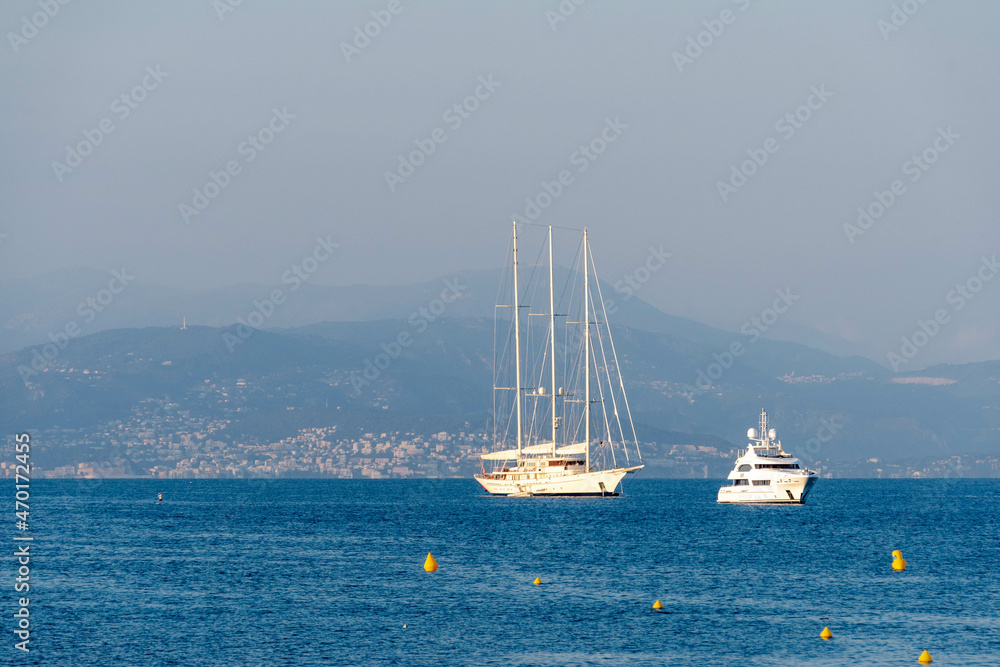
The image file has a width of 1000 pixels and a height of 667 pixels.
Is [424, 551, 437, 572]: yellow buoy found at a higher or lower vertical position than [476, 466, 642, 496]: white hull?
lower

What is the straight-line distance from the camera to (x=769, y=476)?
140m

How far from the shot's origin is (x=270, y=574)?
73250 millimetres

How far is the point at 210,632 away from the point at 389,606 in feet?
33.1

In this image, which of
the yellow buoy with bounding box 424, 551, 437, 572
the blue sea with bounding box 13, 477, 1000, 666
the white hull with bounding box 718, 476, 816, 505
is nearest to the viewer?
the blue sea with bounding box 13, 477, 1000, 666

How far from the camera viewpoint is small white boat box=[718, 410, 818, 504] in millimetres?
140000

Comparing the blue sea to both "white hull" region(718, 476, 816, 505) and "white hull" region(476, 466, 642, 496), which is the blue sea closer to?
"white hull" region(718, 476, 816, 505)

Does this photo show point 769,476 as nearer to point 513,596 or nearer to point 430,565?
point 430,565

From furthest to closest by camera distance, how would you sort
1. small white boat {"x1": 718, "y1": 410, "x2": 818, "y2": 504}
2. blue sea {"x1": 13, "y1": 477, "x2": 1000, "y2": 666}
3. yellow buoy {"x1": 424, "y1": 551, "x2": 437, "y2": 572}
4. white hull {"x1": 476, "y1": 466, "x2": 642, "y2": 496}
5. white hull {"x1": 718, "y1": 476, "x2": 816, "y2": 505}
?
white hull {"x1": 476, "y1": 466, "x2": 642, "y2": 496} < white hull {"x1": 718, "y1": 476, "x2": 816, "y2": 505} < small white boat {"x1": 718, "y1": 410, "x2": 818, "y2": 504} < yellow buoy {"x1": 424, "y1": 551, "x2": 437, "y2": 572} < blue sea {"x1": 13, "y1": 477, "x2": 1000, "y2": 666}

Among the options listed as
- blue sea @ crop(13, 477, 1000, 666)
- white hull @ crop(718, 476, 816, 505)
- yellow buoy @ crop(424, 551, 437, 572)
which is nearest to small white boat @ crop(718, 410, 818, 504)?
white hull @ crop(718, 476, 816, 505)

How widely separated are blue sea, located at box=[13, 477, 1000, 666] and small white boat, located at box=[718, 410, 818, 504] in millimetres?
23686

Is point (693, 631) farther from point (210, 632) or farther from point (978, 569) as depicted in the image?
point (978, 569)

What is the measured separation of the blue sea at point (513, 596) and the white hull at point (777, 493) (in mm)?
24111

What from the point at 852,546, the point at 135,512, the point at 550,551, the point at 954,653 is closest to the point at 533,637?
the point at 954,653

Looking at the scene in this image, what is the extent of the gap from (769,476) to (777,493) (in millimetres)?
2362
